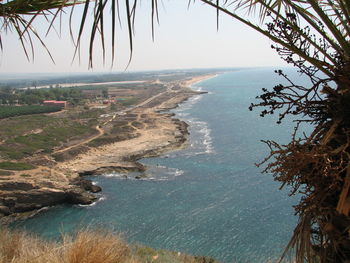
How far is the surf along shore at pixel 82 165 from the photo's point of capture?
2359 cm

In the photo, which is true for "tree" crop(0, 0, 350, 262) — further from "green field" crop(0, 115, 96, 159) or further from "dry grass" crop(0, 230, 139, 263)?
"green field" crop(0, 115, 96, 159)

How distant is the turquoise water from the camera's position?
17.4 m

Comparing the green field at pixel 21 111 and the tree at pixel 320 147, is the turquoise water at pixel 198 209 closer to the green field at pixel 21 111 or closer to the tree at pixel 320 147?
the tree at pixel 320 147

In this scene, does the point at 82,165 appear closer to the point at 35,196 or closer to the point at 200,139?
the point at 35,196

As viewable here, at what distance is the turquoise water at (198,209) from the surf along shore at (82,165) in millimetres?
1151

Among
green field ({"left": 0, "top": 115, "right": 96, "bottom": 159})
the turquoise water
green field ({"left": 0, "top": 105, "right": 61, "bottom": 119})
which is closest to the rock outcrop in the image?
the turquoise water

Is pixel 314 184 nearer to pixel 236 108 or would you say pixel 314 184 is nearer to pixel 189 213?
pixel 189 213

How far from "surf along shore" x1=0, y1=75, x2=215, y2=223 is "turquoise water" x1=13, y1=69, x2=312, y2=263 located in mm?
1151

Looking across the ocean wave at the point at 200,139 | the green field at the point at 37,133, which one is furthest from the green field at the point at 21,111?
the ocean wave at the point at 200,139

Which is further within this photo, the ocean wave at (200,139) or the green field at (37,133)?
the green field at (37,133)

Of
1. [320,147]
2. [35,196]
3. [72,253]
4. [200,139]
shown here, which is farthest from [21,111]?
[320,147]

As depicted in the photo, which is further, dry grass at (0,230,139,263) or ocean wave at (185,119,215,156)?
ocean wave at (185,119,215,156)

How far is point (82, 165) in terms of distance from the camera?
3219cm

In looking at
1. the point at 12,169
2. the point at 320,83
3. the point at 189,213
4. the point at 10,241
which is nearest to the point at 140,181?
the point at 189,213
